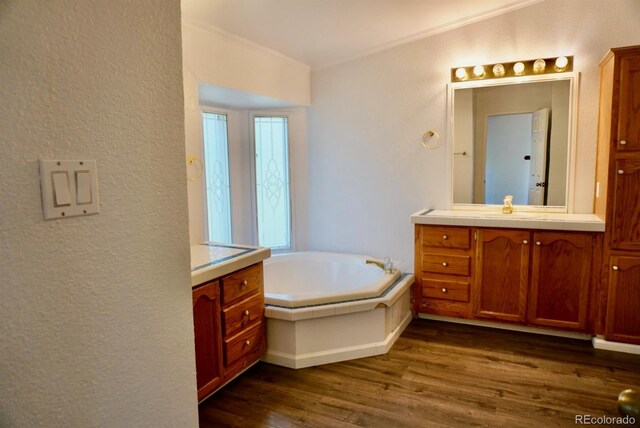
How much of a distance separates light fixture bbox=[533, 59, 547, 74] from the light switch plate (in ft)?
11.3

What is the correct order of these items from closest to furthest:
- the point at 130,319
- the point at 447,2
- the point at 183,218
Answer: the point at 130,319 < the point at 183,218 < the point at 447,2

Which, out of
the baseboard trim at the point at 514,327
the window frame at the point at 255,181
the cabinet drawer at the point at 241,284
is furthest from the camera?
the window frame at the point at 255,181

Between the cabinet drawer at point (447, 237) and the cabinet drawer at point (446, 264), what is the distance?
9cm

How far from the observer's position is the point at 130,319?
3.25ft

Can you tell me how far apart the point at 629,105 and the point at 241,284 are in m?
2.70

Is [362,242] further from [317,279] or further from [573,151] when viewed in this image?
[573,151]

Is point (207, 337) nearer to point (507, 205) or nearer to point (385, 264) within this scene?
point (385, 264)

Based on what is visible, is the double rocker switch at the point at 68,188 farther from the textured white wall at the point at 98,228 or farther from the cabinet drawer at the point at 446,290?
the cabinet drawer at the point at 446,290

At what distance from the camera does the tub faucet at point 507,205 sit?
3542 millimetres

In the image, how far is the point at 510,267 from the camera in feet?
10.5

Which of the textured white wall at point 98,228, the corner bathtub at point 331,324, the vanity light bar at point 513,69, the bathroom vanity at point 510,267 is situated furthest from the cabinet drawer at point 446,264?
the textured white wall at point 98,228

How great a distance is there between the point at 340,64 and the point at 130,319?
358 cm

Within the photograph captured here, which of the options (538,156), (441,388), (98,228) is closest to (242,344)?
(441,388)

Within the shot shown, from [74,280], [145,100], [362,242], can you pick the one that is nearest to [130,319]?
[74,280]
